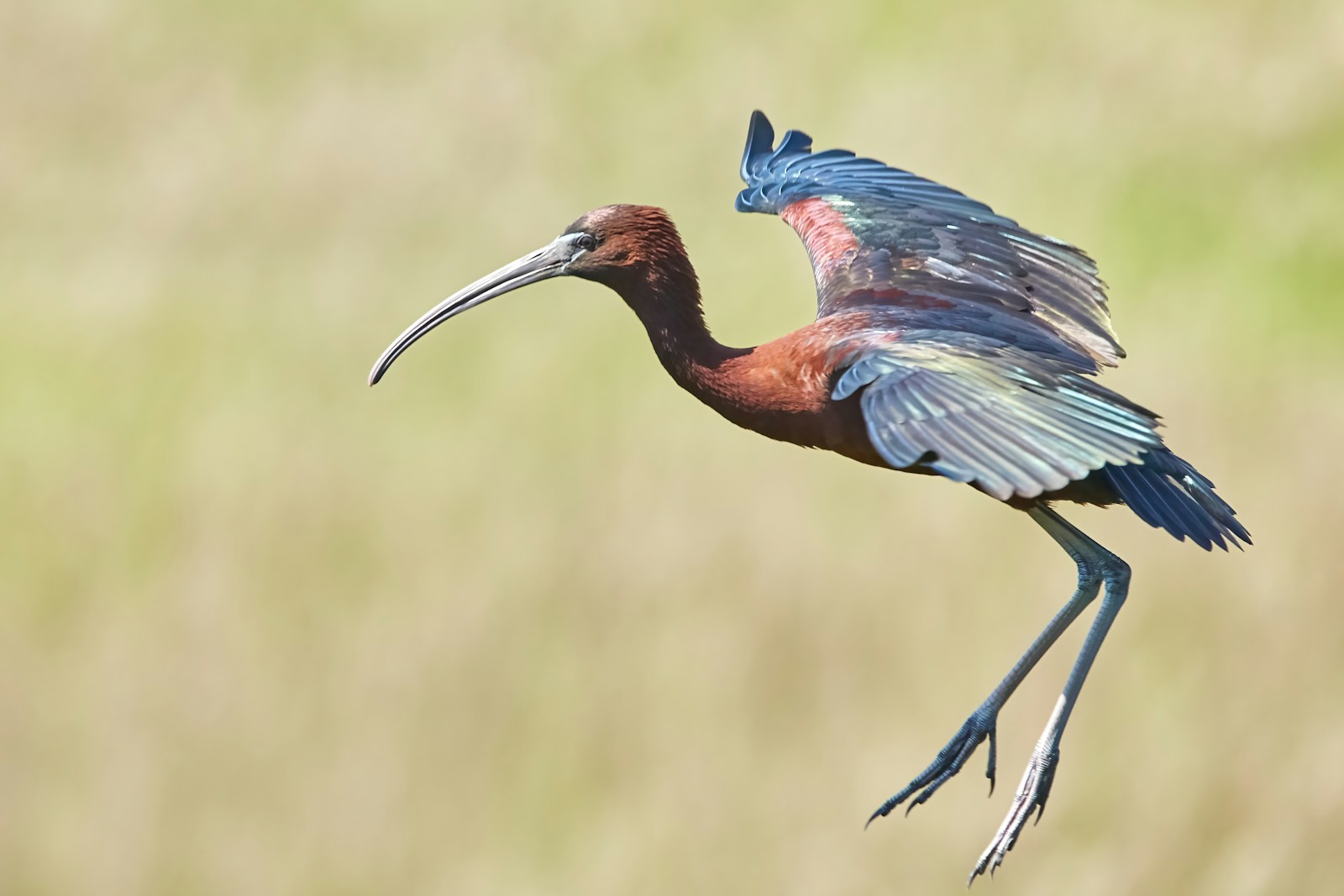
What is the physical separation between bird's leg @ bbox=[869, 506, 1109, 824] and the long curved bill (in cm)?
258

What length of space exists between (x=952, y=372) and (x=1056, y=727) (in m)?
1.88

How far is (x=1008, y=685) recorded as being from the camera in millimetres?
10461

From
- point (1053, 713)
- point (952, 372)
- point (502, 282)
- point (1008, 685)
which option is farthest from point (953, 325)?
point (502, 282)

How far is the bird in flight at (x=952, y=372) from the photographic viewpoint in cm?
911

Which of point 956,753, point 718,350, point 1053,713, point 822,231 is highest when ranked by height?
point 822,231

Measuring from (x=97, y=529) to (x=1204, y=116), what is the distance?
41.1 ft

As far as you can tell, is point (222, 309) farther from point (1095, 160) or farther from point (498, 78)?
point (1095, 160)

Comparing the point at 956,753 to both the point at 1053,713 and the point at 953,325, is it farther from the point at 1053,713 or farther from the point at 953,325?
the point at 953,325

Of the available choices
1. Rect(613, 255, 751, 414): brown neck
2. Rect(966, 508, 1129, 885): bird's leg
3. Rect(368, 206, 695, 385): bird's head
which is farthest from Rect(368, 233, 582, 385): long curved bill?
Rect(966, 508, 1129, 885): bird's leg

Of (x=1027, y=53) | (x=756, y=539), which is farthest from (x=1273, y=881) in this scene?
(x=1027, y=53)

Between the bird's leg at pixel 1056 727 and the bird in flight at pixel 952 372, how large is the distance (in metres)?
0.01

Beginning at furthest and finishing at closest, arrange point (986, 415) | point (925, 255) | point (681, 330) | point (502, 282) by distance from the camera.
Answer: point (925, 255), point (502, 282), point (681, 330), point (986, 415)

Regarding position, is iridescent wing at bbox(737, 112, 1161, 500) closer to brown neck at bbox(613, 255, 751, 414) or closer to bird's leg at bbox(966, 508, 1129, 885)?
brown neck at bbox(613, 255, 751, 414)

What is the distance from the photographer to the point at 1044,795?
34.0 feet
